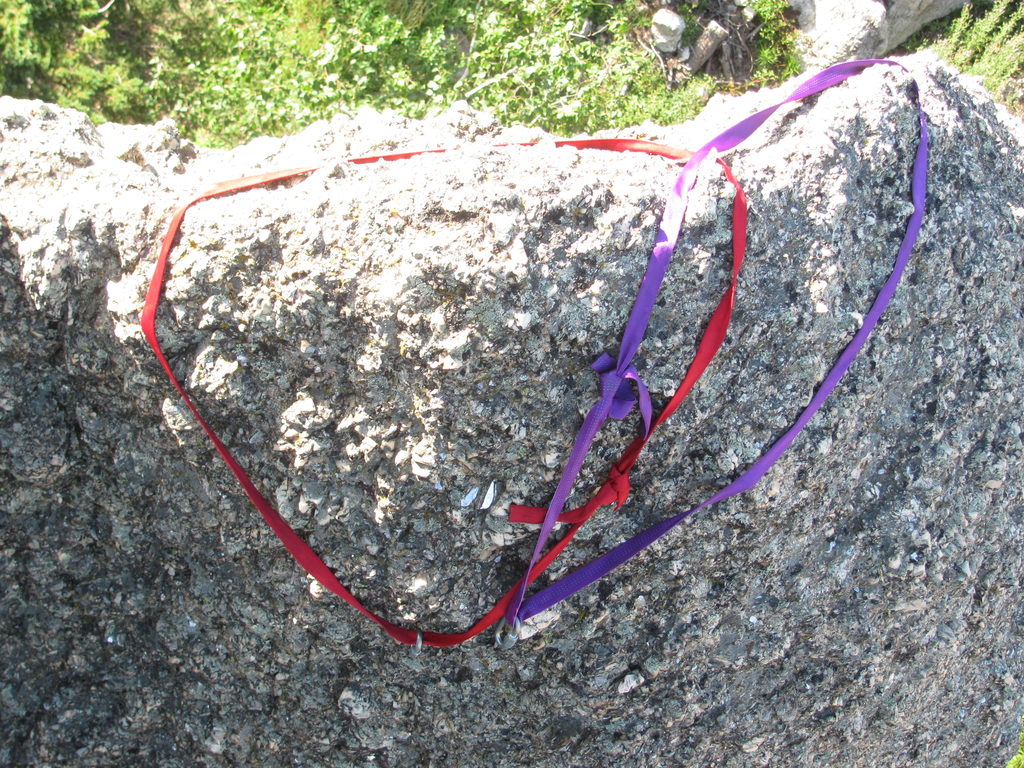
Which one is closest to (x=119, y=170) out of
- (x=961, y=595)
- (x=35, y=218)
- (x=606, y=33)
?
(x=35, y=218)

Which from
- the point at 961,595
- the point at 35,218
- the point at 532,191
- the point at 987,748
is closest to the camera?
the point at 532,191

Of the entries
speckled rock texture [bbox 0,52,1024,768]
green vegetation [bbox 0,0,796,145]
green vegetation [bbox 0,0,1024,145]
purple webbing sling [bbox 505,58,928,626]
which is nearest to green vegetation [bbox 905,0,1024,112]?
green vegetation [bbox 0,0,1024,145]

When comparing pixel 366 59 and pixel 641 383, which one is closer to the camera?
pixel 641 383

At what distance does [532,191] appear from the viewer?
2.10 m

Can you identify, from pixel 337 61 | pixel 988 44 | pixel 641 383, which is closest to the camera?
pixel 641 383

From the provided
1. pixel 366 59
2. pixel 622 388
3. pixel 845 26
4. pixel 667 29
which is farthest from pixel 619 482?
pixel 845 26

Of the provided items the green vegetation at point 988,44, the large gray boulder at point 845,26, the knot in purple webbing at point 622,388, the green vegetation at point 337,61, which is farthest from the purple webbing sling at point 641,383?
the large gray boulder at point 845,26

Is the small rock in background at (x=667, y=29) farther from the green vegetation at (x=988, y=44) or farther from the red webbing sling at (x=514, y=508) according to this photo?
the red webbing sling at (x=514, y=508)

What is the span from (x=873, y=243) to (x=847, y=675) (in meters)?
1.26

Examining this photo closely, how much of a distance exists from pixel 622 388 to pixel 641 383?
0.05 metres

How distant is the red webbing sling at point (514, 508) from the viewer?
2137 millimetres

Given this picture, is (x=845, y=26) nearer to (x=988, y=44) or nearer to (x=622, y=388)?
(x=988, y=44)

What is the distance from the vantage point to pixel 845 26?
5.36 meters

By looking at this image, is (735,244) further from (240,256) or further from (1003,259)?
(240,256)
